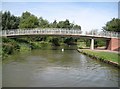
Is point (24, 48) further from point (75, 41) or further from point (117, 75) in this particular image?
point (75, 41)

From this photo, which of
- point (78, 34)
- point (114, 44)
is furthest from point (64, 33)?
point (114, 44)

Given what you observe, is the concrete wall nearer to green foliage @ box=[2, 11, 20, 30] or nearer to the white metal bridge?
the white metal bridge

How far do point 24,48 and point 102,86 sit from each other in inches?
1602

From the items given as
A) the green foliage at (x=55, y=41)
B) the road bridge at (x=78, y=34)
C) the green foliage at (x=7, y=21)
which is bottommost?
the green foliage at (x=55, y=41)

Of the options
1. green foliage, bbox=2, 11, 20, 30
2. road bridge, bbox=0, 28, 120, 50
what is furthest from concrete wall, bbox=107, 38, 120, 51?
green foliage, bbox=2, 11, 20, 30

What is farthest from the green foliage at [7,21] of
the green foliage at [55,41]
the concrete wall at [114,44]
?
the concrete wall at [114,44]

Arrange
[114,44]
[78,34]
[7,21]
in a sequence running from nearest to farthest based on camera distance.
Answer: [114,44] < [78,34] < [7,21]

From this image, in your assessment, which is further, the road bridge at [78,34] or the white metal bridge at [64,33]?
the white metal bridge at [64,33]

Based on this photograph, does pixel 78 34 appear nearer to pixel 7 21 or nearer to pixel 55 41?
pixel 7 21

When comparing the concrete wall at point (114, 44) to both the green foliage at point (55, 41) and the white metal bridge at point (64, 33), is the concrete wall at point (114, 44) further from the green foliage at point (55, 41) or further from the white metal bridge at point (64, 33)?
the green foliage at point (55, 41)

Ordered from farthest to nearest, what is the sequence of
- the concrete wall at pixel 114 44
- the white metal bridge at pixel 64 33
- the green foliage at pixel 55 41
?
the green foliage at pixel 55 41, the white metal bridge at pixel 64 33, the concrete wall at pixel 114 44

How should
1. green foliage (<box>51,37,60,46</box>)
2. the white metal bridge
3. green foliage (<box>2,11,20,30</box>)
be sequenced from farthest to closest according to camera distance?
1. green foliage (<box>51,37,60,46</box>)
2. green foliage (<box>2,11,20,30</box>)
3. the white metal bridge

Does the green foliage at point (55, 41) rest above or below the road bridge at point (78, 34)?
below

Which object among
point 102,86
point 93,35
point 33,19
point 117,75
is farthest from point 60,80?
point 33,19
